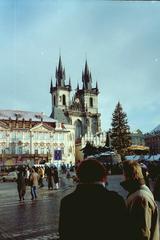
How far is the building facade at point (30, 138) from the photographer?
8144 centimetres

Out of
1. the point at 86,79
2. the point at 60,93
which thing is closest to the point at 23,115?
the point at 60,93

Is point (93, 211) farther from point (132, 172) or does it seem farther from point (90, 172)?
point (132, 172)

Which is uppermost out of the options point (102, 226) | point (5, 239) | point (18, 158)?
point (18, 158)

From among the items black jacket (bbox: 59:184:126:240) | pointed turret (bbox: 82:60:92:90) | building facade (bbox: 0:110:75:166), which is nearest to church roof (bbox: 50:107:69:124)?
building facade (bbox: 0:110:75:166)

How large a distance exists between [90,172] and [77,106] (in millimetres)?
110434

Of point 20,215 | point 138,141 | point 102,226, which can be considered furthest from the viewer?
point 138,141

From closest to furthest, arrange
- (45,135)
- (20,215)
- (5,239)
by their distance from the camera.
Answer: (5,239) < (20,215) < (45,135)

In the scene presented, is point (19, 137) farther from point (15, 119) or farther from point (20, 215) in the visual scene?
point (20, 215)

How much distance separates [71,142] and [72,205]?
89.5 m

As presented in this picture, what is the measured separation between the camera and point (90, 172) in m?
3.35

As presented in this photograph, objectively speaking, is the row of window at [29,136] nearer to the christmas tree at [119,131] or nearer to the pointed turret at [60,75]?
the christmas tree at [119,131]

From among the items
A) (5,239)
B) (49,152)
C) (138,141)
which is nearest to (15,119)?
(49,152)

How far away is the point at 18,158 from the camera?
8181 cm

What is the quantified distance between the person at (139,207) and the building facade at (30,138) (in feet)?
249
